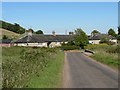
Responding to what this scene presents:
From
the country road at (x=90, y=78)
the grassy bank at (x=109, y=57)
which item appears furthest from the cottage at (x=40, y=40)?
the country road at (x=90, y=78)

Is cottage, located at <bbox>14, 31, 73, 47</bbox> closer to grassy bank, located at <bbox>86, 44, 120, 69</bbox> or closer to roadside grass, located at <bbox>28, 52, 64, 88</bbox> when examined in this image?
grassy bank, located at <bbox>86, 44, 120, 69</bbox>

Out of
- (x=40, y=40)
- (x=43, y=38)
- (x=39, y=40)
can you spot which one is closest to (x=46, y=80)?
(x=39, y=40)

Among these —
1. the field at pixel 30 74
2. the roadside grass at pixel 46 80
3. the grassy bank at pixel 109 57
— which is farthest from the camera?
the grassy bank at pixel 109 57

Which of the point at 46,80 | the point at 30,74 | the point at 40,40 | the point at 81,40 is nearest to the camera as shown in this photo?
the point at 46,80

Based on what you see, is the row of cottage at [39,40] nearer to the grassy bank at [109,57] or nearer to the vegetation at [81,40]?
the vegetation at [81,40]

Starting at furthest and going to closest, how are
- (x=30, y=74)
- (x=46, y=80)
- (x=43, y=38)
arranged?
(x=43, y=38), (x=30, y=74), (x=46, y=80)

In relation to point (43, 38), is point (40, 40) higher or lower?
lower

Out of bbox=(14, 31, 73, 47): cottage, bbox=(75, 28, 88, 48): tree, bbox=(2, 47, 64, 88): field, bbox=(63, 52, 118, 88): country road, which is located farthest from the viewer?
bbox=(14, 31, 73, 47): cottage

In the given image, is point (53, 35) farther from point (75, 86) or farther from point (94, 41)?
point (75, 86)

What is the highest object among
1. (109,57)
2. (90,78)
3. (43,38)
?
(43,38)

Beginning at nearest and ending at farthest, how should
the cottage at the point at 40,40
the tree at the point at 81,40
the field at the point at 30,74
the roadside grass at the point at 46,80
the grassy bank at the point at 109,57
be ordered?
the field at the point at 30,74
the roadside grass at the point at 46,80
the grassy bank at the point at 109,57
the tree at the point at 81,40
the cottage at the point at 40,40

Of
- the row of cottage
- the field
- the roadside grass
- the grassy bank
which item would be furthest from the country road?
the row of cottage

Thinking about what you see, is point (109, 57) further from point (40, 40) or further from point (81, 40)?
point (40, 40)

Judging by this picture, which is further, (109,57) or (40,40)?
(40,40)
